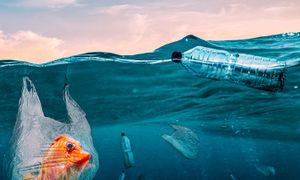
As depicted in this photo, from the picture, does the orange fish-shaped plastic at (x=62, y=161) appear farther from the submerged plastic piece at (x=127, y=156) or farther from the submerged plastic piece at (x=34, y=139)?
the submerged plastic piece at (x=127, y=156)

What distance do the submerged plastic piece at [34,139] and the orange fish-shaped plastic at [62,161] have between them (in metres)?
0.07

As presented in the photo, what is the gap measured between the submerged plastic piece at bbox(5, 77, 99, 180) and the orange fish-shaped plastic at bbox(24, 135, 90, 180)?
0.07 m

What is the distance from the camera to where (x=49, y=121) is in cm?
676

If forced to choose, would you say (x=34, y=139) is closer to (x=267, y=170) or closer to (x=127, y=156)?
(x=127, y=156)

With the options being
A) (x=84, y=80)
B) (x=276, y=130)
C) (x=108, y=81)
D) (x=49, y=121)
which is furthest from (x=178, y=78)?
(x=276, y=130)

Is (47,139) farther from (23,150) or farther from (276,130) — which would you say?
(276,130)

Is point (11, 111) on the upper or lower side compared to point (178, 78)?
lower

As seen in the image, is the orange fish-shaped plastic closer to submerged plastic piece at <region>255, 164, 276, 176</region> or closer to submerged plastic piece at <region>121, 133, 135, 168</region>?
submerged plastic piece at <region>121, 133, 135, 168</region>

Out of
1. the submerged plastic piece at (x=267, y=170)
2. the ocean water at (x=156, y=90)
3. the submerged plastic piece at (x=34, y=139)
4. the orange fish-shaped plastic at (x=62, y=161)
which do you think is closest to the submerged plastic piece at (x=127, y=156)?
the ocean water at (x=156, y=90)

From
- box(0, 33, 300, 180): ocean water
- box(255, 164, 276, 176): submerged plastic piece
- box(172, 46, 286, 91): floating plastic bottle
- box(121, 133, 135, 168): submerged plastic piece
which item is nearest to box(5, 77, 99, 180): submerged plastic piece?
box(0, 33, 300, 180): ocean water

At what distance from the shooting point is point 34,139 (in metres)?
6.38

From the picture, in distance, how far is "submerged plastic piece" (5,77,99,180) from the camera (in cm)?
609

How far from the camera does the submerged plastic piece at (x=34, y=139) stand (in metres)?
6.09

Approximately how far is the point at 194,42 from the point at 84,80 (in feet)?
15.3
